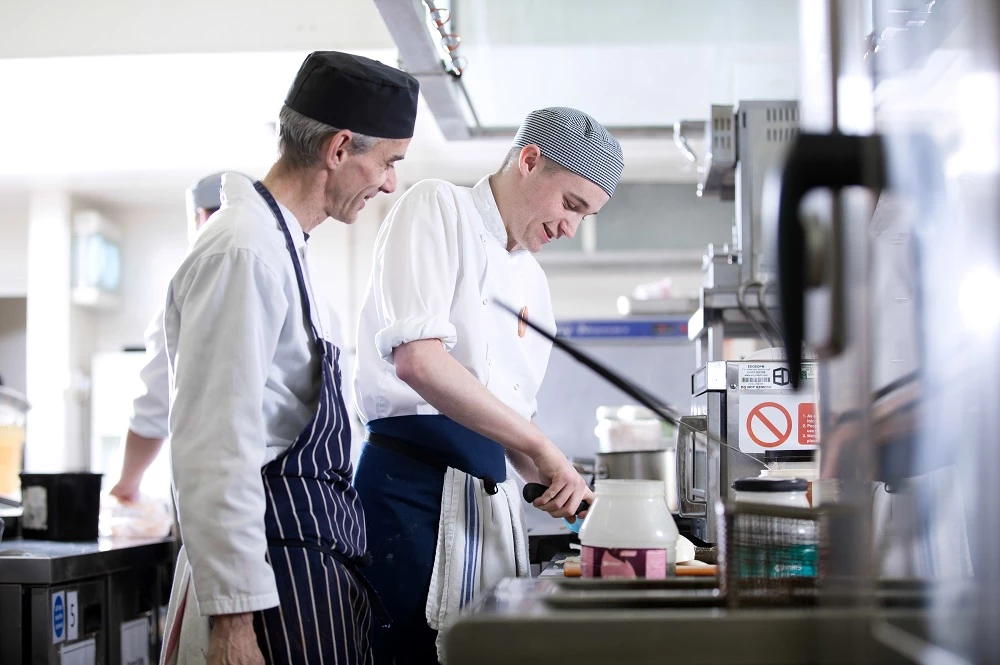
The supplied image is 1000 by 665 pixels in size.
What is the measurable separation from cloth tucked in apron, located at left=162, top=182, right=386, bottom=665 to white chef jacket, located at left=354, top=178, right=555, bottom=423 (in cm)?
19

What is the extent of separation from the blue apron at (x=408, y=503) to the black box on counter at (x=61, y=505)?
3.82 ft

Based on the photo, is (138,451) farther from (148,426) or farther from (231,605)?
(231,605)

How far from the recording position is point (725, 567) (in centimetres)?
86

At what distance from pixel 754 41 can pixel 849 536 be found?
7.03 feet

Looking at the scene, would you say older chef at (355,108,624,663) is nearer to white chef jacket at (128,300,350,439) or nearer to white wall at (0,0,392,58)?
white chef jacket at (128,300,350,439)

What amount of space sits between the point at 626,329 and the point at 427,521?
420cm

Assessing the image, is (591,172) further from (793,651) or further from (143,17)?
(143,17)

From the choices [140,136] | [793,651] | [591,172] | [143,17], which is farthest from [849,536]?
[140,136]

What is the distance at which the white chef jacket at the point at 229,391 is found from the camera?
4.00 feet

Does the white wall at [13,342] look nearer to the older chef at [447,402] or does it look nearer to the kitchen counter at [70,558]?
the kitchen counter at [70,558]

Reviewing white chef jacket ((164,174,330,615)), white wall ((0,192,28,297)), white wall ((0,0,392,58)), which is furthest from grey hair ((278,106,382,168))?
white wall ((0,192,28,297))

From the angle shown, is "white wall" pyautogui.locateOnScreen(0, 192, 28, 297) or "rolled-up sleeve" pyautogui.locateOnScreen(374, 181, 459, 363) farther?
"white wall" pyautogui.locateOnScreen(0, 192, 28, 297)

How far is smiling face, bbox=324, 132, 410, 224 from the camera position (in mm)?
1487

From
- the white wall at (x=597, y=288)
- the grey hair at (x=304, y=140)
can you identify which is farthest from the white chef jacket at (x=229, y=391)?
the white wall at (x=597, y=288)
